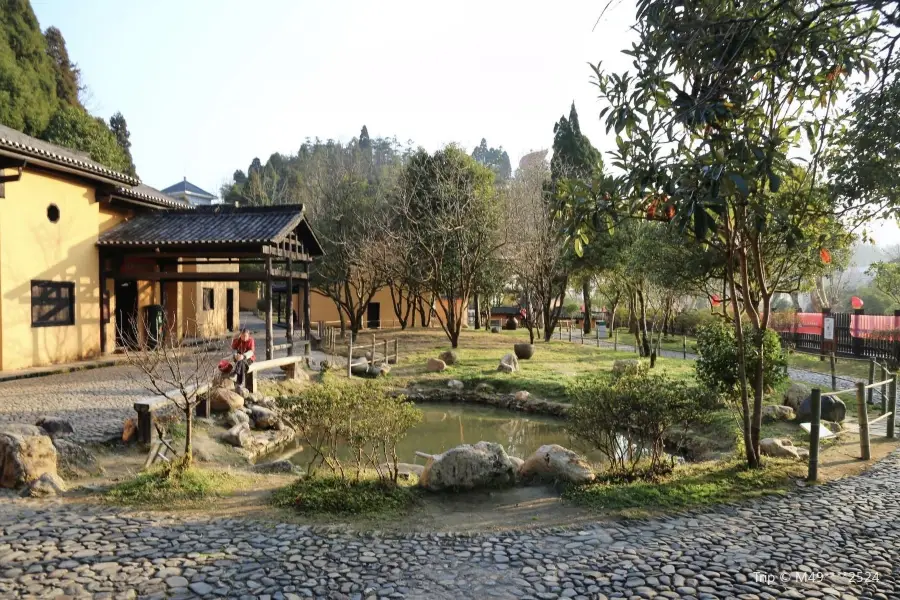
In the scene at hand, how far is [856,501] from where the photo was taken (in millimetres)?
5828

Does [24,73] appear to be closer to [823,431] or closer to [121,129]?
[121,129]

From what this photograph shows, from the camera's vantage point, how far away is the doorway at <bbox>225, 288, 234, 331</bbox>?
2284 cm

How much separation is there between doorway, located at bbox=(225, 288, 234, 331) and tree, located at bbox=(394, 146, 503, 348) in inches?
286

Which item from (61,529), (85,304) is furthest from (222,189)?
(61,529)

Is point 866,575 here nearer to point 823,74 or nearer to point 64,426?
point 823,74

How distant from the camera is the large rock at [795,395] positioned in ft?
36.3

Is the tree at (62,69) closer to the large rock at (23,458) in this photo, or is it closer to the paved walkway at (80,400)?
the paved walkway at (80,400)

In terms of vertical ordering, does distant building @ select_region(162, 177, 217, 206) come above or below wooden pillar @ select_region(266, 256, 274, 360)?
above

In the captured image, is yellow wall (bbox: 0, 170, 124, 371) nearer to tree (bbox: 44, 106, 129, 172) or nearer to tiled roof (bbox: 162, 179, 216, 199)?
tree (bbox: 44, 106, 129, 172)

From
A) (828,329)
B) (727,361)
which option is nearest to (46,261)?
(727,361)

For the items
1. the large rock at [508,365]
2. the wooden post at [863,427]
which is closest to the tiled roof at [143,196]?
the large rock at [508,365]

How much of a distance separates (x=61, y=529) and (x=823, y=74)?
7.75 m

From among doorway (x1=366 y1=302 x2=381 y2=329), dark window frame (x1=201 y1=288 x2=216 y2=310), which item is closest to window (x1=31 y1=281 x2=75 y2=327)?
dark window frame (x1=201 y1=288 x2=216 y2=310)

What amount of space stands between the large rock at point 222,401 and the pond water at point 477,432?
4.57 ft
